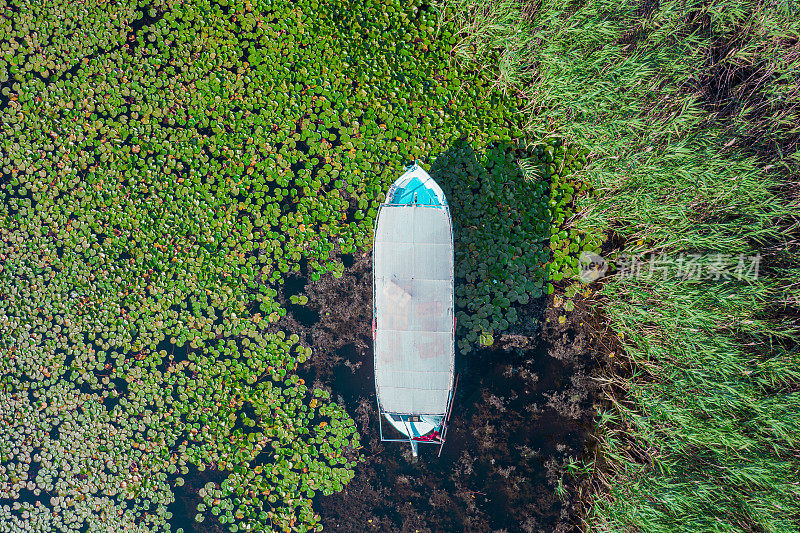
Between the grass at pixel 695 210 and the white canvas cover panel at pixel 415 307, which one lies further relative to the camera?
the white canvas cover panel at pixel 415 307

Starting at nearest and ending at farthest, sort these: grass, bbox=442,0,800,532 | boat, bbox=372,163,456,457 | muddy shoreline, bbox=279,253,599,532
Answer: grass, bbox=442,0,800,532 → boat, bbox=372,163,456,457 → muddy shoreline, bbox=279,253,599,532

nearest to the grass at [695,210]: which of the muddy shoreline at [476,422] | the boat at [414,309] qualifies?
the muddy shoreline at [476,422]

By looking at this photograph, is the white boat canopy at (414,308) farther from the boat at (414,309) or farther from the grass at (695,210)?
the grass at (695,210)

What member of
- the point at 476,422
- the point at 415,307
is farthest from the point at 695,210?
the point at 476,422

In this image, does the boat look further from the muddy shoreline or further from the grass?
the grass

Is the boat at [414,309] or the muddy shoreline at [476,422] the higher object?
the boat at [414,309]

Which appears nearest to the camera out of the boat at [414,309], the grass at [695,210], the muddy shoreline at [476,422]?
the grass at [695,210]

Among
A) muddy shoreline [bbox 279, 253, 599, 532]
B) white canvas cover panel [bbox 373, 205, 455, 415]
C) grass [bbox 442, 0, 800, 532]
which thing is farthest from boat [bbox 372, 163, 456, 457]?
grass [bbox 442, 0, 800, 532]

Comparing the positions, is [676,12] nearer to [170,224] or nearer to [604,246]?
[604,246]
